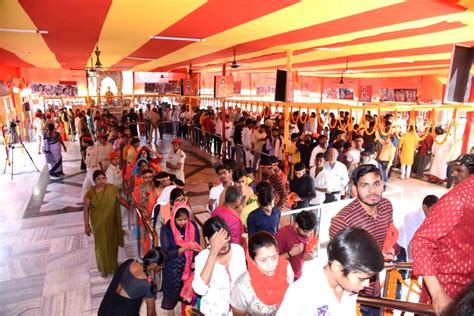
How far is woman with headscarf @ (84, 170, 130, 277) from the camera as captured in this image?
403 cm

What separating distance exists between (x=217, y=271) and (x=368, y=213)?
1.16 meters

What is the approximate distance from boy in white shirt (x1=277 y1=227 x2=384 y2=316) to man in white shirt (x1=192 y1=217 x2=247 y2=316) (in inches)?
27.1

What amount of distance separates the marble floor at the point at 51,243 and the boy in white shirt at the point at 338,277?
2618mm

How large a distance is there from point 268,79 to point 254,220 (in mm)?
15087

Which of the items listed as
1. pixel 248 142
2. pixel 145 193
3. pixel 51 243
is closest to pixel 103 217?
pixel 145 193

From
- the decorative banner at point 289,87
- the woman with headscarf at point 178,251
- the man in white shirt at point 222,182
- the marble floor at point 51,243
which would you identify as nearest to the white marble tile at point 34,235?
the marble floor at point 51,243

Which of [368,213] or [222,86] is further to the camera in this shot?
[222,86]

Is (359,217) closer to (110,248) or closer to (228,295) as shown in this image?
(228,295)

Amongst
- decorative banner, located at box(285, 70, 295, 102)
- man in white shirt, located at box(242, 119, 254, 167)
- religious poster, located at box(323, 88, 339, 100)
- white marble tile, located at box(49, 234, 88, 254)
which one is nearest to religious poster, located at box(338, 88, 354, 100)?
religious poster, located at box(323, 88, 339, 100)

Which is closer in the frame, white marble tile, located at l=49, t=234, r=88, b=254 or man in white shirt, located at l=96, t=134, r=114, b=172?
white marble tile, located at l=49, t=234, r=88, b=254

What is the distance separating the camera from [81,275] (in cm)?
423

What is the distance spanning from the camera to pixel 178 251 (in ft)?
9.72

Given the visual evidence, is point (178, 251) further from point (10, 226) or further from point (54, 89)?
point (54, 89)

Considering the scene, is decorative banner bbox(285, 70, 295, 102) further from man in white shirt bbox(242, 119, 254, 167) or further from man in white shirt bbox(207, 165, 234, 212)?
man in white shirt bbox(207, 165, 234, 212)
